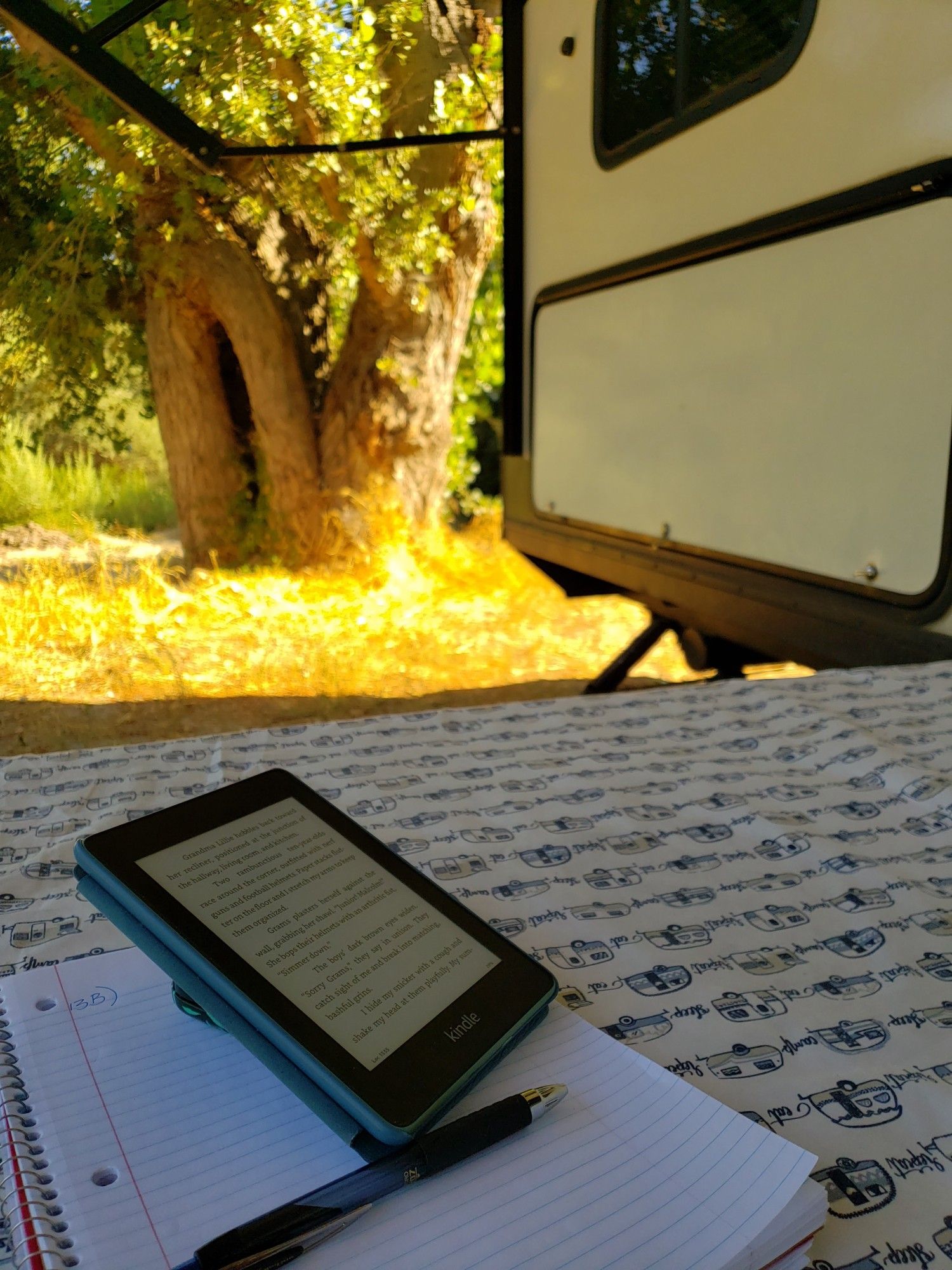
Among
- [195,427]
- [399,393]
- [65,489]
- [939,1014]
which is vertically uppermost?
[399,393]

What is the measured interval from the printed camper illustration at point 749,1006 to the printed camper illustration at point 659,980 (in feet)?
0.09

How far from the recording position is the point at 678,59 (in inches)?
77.7

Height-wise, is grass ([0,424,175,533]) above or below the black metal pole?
Result: above

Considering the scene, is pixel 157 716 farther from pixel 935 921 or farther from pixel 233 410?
pixel 935 921

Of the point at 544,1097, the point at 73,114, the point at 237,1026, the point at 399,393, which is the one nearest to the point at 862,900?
the point at 544,1097

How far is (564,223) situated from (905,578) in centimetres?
141

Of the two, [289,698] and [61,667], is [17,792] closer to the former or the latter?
[61,667]

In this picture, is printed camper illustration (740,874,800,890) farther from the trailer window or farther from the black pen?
the trailer window

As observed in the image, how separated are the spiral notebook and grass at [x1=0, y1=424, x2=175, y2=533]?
1818mm

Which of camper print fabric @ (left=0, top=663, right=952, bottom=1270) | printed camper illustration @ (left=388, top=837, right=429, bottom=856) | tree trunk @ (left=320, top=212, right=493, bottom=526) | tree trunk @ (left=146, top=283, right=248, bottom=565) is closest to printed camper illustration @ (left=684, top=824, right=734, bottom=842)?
camper print fabric @ (left=0, top=663, right=952, bottom=1270)

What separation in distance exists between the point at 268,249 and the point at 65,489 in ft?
2.94

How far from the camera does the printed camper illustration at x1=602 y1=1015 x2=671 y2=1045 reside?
22.0 inches

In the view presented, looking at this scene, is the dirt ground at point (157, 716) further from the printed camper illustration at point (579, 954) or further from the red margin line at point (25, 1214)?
the red margin line at point (25, 1214)

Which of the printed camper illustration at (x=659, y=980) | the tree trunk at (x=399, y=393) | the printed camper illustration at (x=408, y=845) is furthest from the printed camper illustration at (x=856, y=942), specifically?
the tree trunk at (x=399, y=393)
